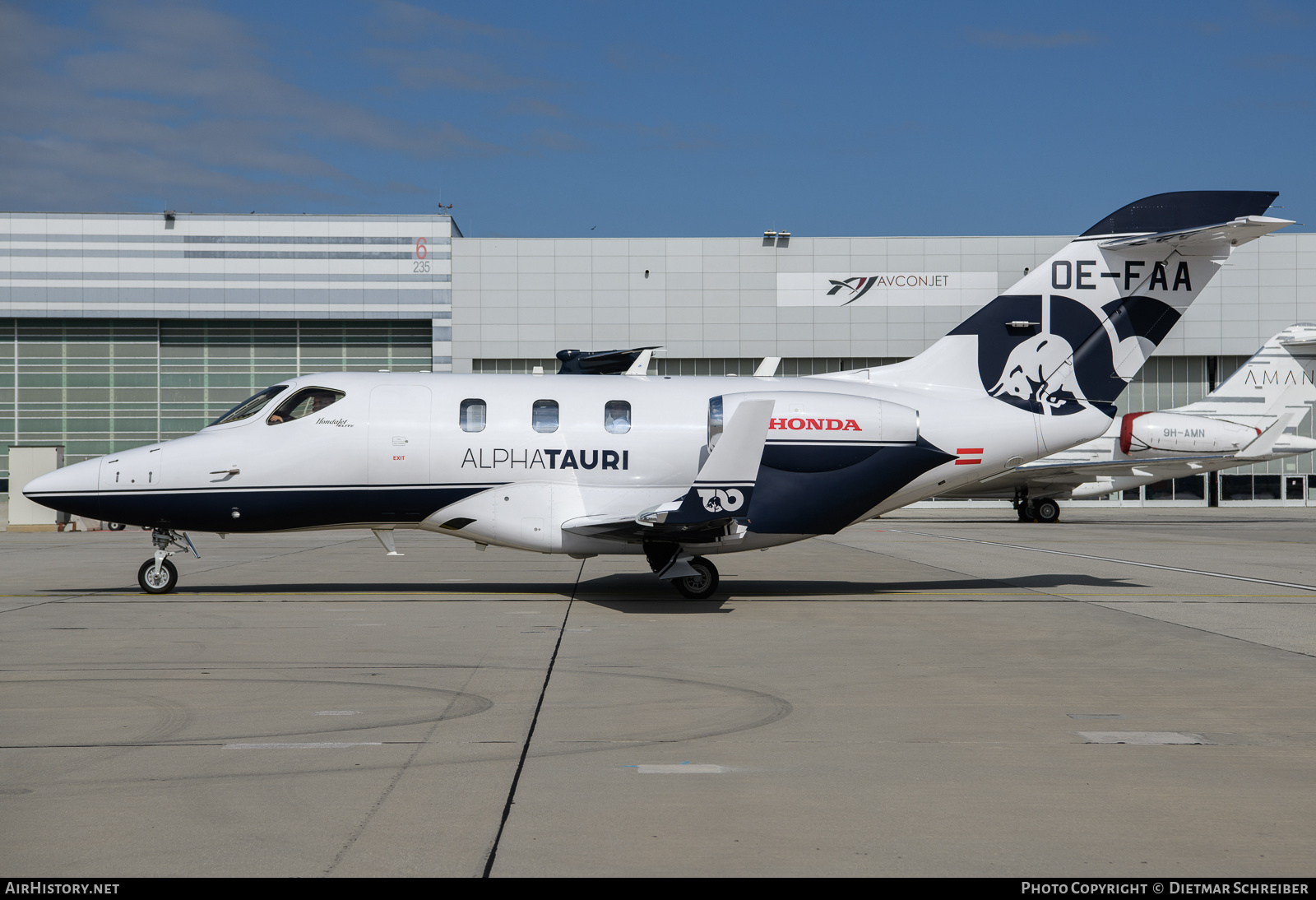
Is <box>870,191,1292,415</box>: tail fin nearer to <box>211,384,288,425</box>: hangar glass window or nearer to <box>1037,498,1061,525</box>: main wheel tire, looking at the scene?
<box>211,384,288,425</box>: hangar glass window

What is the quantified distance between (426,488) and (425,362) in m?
40.4

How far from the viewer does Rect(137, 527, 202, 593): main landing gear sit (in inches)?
553

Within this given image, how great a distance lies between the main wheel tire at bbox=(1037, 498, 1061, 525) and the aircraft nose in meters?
34.1

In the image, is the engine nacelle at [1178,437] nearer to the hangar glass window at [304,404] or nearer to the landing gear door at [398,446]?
the landing gear door at [398,446]

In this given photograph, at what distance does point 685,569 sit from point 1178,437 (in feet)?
98.3

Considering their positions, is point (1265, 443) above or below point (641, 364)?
below

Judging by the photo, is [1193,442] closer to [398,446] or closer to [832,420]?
[832,420]

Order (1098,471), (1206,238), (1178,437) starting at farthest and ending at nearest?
(1178,437) → (1098,471) → (1206,238)

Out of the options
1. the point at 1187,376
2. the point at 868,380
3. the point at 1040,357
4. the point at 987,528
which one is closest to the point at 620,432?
the point at 868,380

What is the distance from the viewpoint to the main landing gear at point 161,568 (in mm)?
14047

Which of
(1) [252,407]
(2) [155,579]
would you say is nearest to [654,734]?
(1) [252,407]

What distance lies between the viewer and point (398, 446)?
45.8 ft

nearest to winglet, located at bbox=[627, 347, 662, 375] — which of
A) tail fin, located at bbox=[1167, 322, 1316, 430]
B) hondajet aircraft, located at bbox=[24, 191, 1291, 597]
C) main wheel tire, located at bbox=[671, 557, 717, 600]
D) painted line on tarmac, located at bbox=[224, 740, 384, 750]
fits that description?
hondajet aircraft, located at bbox=[24, 191, 1291, 597]

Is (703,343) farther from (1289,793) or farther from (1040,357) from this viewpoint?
(1289,793)
